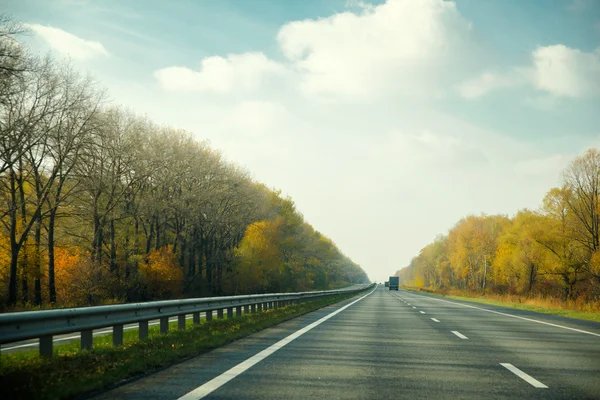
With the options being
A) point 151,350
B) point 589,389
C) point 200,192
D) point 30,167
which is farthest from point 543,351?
point 200,192

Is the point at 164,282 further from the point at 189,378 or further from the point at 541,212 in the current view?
the point at 541,212

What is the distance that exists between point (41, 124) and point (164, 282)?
13.8 metres

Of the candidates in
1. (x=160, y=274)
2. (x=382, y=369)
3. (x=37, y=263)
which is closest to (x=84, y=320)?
(x=382, y=369)

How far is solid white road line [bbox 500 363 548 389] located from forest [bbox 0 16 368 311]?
64.8 feet

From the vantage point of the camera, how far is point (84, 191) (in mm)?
→ 31422

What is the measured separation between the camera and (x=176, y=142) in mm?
40656

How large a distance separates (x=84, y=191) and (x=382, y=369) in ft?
92.8

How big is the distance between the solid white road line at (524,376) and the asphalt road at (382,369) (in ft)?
0.04

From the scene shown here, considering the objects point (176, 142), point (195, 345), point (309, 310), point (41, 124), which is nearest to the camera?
point (195, 345)

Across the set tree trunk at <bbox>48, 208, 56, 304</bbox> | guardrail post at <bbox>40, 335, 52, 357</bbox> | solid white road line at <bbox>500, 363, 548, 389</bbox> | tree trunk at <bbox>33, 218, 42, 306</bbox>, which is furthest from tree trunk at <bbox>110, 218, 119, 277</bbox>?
solid white road line at <bbox>500, 363, 548, 389</bbox>

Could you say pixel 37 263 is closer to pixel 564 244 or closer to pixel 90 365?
pixel 90 365

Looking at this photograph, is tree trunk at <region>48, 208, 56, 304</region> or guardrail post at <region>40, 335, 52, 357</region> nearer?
guardrail post at <region>40, 335, 52, 357</region>

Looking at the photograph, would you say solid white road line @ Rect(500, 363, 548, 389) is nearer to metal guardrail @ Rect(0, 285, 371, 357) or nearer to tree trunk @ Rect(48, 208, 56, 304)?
metal guardrail @ Rect(0, 285, 371, 357)

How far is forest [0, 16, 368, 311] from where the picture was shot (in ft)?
86.7
